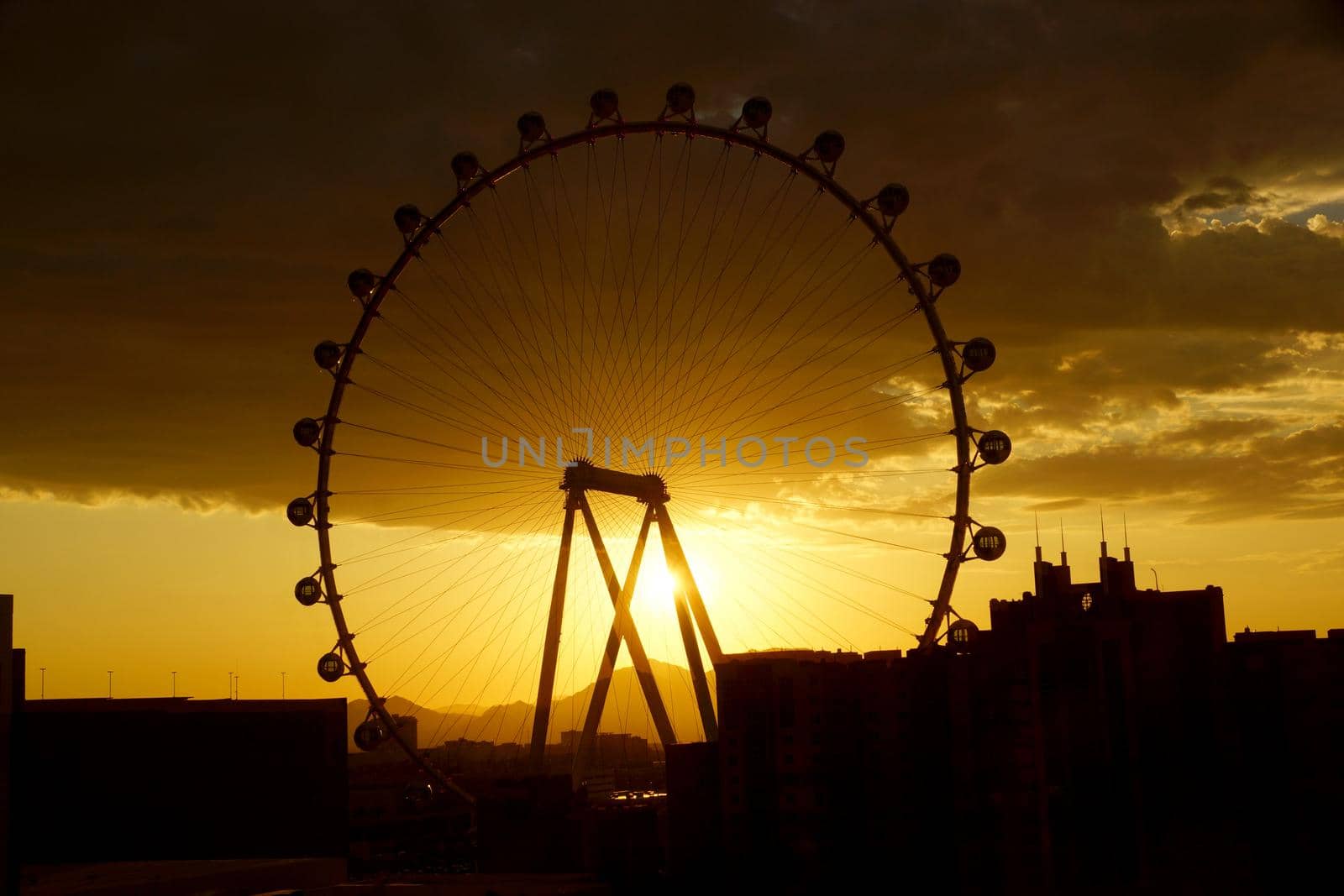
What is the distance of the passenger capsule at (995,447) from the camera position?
96.3ft

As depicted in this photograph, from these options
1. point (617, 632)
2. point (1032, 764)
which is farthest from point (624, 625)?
point (1032, 764)

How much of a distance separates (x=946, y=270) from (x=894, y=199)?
5.87ft

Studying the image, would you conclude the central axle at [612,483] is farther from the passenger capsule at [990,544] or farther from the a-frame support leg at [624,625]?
the passenger capsule at [990,544]

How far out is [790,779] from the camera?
3606 cm

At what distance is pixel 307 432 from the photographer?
33.2m

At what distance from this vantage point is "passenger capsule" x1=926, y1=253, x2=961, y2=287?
29688 mm

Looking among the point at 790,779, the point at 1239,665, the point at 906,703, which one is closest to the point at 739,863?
the point at 790,779

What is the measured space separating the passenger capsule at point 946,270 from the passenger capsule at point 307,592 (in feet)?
49.9

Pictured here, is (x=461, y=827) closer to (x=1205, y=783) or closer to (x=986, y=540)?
(x=1205, y=783)

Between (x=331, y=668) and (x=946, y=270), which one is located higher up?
(x=946, y=270)

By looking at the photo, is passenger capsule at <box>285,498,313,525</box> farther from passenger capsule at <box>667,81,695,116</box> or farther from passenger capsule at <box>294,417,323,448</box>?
passenger capsule at <box>667,81,695,116</box>

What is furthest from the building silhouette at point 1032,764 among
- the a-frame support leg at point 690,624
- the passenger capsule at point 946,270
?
the passenger capsule at point 946,270

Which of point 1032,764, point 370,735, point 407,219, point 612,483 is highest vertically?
point 407,219

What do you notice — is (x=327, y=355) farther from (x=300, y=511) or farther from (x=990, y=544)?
(x=990, y=544)
